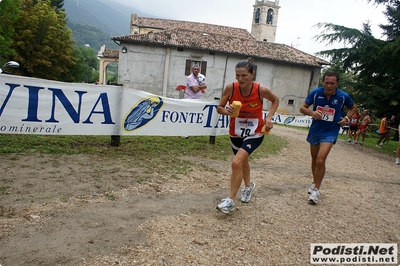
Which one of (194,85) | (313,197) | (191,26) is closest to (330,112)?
(313,197)

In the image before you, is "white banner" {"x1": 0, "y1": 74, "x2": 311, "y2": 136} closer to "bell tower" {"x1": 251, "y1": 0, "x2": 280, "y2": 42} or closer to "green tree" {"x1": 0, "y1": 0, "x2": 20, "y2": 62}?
"green tree" {"x1": 0, "y1": 0, "x2": 20, "y2": 62}

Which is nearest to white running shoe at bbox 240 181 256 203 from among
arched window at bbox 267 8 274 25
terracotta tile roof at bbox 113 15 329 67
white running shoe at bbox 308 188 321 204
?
white running shoe at bbox 308 188 321 204

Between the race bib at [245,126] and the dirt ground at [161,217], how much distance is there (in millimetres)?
1024

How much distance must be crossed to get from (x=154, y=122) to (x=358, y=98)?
72.4 feet

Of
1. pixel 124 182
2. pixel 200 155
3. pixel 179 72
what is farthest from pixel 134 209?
pixel 179 72

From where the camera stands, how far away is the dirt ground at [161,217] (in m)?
2.72

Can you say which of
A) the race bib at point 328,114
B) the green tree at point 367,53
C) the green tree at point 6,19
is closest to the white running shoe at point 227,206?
the race bib at point 328,114

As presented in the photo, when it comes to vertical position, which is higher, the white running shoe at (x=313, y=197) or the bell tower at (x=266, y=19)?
the bell tower at (x=266, y=19)

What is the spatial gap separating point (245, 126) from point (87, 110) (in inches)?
141

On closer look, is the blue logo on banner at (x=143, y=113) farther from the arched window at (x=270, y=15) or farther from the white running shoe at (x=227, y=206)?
the arched window at (x=270, y=15)

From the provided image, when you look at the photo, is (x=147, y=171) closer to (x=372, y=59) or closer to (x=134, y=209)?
(x=134, y=209)

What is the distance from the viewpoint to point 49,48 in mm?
36812

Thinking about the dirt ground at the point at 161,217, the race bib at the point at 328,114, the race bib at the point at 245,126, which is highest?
the race bib at the point at 328,114

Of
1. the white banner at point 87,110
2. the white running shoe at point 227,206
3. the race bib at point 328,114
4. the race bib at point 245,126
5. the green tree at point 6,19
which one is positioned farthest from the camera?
the green tree at point 6,19
